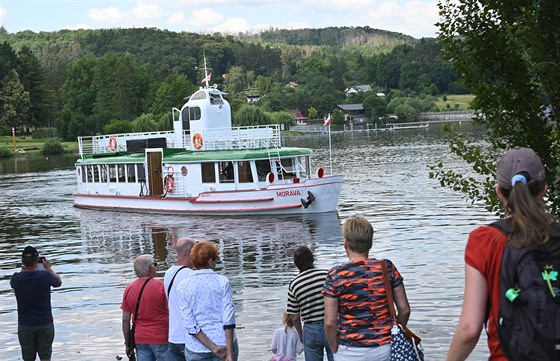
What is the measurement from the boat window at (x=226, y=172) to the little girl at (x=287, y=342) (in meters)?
27.9

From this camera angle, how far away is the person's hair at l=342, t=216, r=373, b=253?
6215mm

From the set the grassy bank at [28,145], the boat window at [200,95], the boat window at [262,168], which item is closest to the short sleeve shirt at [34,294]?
the boat window at [262,168]

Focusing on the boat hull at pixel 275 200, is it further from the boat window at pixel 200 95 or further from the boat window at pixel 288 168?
the boat window at pixel 200 95

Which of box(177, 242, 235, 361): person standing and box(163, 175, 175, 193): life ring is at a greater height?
box(177, 242, 235, 361): person standing

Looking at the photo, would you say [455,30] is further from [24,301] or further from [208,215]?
[208,215]

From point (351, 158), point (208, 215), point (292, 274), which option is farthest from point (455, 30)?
point (351, 158)

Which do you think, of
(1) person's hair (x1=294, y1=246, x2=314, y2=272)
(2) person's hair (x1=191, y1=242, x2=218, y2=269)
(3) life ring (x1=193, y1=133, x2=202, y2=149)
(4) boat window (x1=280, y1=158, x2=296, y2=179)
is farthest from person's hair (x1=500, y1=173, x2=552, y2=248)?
(3) life ring (x1=193, y1=133, x2=202, y2=149)

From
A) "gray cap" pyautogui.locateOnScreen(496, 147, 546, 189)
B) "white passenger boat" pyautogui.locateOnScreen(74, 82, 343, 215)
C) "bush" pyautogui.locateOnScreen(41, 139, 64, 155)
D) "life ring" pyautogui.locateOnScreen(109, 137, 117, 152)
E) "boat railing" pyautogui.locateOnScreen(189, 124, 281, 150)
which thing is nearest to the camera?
"gray cap" pyautogui.locateOnScreen(496, 147, 546, 189)

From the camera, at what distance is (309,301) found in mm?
8117

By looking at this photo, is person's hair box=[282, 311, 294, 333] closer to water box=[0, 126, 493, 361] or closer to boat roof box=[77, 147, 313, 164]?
water box=[0, 126, 493, 361]

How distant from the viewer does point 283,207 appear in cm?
3531

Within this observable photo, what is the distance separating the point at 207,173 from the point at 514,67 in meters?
27.4

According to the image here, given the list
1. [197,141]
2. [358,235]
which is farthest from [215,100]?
[358,235]

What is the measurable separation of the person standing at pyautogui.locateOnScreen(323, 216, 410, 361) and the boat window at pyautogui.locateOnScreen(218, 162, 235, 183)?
3036 cm
